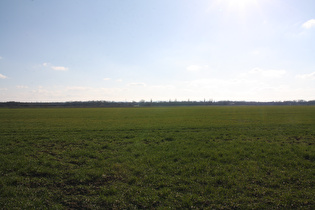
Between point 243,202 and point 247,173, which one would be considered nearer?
point 243,202

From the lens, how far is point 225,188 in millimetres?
7664

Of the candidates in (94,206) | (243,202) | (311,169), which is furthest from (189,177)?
(311,169)

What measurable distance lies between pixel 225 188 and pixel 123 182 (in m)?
4.52

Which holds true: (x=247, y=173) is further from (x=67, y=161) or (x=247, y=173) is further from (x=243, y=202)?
(x=67, y=161)

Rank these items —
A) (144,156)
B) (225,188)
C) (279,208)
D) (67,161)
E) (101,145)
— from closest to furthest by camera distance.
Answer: (279,208)
(225,188)
(67,161)
(144,156)
(101,145)

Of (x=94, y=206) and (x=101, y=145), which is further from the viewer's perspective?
(x=101, y=145)

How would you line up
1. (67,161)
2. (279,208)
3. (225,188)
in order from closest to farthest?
(279,208)
(225,188)
(67,161)

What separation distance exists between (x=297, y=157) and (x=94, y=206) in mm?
11996

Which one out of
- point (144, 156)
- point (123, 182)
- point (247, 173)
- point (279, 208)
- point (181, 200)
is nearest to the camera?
point (279, 208)

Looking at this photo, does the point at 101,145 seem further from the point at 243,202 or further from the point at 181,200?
the point at 243,202

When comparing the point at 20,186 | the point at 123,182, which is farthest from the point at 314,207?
the point at 20,186

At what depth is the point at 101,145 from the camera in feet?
49.0

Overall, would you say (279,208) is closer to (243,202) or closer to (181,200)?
(243,202)

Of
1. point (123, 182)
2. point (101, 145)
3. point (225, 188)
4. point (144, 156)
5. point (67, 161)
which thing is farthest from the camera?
point (101, 145)
